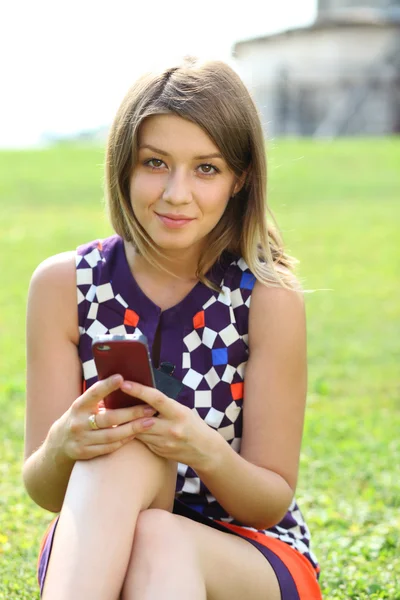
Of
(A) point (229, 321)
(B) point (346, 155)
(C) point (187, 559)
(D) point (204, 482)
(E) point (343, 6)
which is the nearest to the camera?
(C) point (187, 559)

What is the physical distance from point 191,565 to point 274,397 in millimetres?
593

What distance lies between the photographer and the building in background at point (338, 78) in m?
39.1

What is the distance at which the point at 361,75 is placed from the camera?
130 feet

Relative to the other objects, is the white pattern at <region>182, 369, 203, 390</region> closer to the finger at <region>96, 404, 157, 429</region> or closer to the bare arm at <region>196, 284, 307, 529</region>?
the bare arm at <region>196, 284, 307, 529</region>

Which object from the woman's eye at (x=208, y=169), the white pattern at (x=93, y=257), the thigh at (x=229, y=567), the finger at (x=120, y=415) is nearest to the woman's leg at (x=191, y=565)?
the thigh at (x=229, y=567)

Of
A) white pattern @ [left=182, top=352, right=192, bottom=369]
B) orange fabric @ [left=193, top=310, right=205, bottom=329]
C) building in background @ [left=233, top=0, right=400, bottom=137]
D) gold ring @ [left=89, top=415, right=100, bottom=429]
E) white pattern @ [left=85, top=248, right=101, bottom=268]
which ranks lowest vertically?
building in background @ [left=233, top=0, right=400, bottom=137]

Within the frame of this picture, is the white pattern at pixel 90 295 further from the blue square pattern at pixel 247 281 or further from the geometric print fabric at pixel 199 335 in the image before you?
the blue square pattern at pixel 247 281

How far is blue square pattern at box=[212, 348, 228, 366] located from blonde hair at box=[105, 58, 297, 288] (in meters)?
0.20

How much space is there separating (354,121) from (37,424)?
38006mm

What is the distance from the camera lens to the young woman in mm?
2340

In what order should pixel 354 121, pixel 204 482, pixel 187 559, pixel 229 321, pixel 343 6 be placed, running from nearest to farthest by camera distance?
1. pixel 187 559
2. pixel 204 482
3. pixel 229 321
4. pixel 354 121
5. pixel 343 6

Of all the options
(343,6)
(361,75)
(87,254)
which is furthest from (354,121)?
(87,254)

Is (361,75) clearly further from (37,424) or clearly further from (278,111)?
(37,424)

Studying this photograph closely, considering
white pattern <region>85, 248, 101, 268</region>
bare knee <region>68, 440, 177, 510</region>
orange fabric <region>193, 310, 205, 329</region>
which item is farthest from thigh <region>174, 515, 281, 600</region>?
white pattern <region>85, 248, 101, 268</region>
